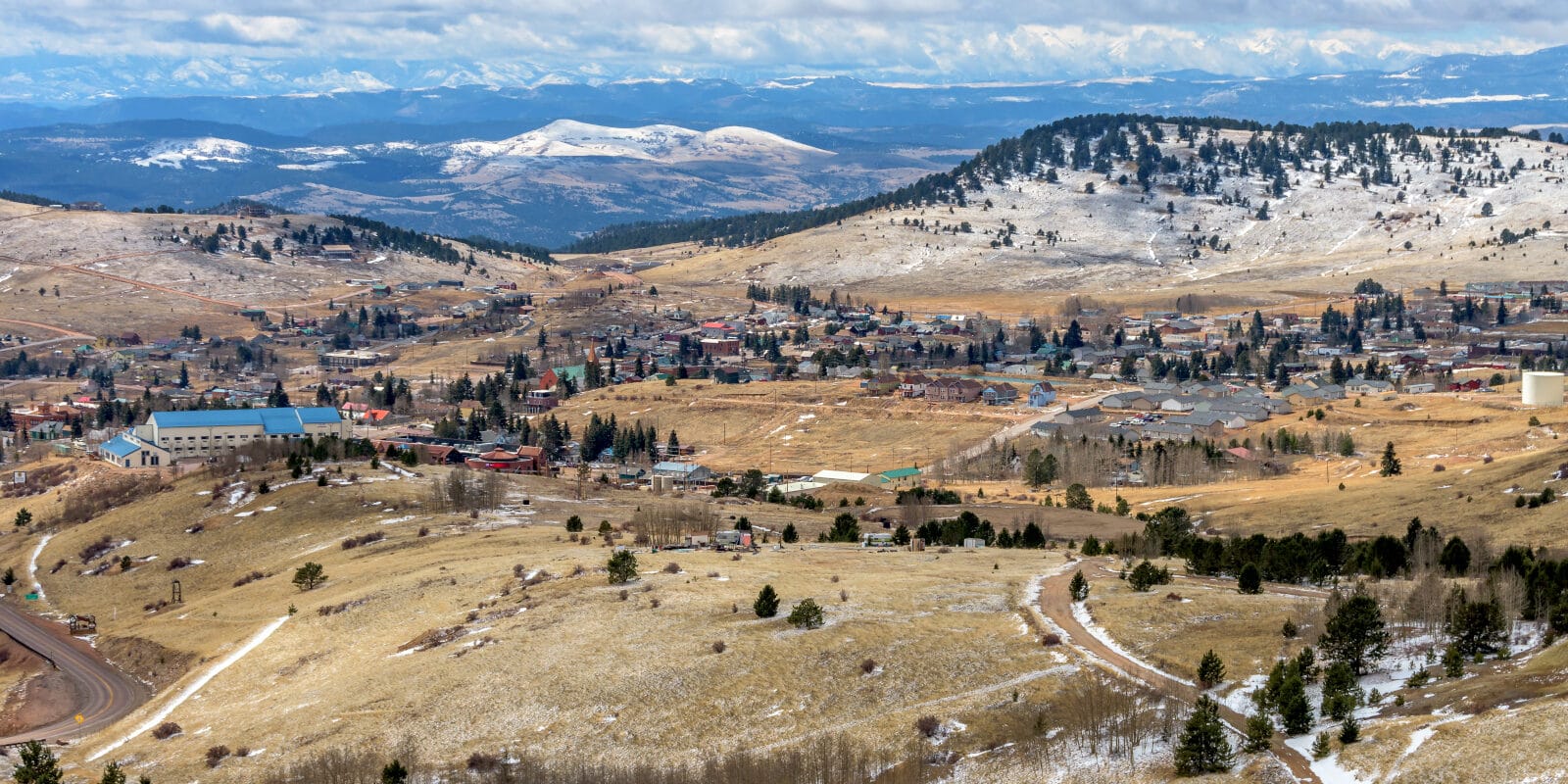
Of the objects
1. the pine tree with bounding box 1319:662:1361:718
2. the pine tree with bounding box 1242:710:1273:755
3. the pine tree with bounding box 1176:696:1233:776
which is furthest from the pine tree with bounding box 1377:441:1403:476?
the pine tree with bounding box 1176:696:1233:776

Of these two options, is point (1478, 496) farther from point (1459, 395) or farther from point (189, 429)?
point (189, 429)

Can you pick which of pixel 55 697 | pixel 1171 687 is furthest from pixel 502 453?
pixel 1171 687

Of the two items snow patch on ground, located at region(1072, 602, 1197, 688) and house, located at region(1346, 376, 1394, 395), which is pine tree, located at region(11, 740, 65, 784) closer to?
snow patch on ground, located at region(1072, 602, 1197, 688)

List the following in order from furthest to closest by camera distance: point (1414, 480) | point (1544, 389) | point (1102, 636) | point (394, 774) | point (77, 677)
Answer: point (1544, 389) < point (1414, 480) < point (77, 677) < point (1102, 636) < point (394, 774)

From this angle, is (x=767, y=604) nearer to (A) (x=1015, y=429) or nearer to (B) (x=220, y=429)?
(B) (x=220, y=429)

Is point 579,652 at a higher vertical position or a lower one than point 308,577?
higher

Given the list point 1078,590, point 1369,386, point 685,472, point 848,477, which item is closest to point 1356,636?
point 1078,590

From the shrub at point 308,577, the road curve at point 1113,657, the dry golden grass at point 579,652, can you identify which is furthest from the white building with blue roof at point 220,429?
the road curve at point 1113,657
